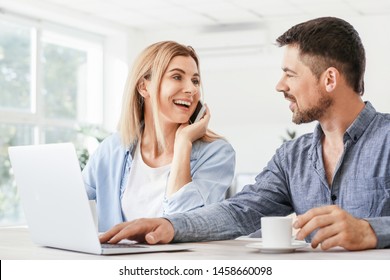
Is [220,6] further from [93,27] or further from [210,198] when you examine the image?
[210,198]

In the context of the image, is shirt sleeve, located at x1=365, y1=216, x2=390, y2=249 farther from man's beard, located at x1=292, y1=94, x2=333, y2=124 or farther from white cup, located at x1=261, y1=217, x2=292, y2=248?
man's beard, located at x1=292, y1=94, x2=333, y2=124

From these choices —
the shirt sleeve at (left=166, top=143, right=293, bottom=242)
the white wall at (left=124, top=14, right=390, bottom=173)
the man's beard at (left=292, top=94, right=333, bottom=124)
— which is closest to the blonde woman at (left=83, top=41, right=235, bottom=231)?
the shirt sleeve at (left=166, top=143, right=293, bottom=242)

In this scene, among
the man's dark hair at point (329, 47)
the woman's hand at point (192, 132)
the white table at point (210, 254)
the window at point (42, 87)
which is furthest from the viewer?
the window at point (42, 87)

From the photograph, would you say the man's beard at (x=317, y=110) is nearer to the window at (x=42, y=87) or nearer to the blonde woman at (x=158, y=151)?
the blonde woman at (x=158, y=151)

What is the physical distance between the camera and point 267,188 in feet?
6.86

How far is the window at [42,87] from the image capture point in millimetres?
6719

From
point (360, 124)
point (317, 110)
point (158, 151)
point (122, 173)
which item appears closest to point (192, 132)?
point (158, 151)

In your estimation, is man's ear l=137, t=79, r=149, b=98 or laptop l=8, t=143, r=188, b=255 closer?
laptop l=8, t=143, r=188, b=255

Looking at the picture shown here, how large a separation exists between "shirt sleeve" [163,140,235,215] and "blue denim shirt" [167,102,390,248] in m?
0.31

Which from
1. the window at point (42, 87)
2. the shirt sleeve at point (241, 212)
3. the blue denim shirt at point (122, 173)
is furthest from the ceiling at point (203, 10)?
the shirt sleeve at point (241, 212)

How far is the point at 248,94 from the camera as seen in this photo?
25.4ft

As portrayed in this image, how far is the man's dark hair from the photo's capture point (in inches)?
82.2

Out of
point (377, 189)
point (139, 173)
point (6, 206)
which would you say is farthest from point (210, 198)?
point (6, 206)
